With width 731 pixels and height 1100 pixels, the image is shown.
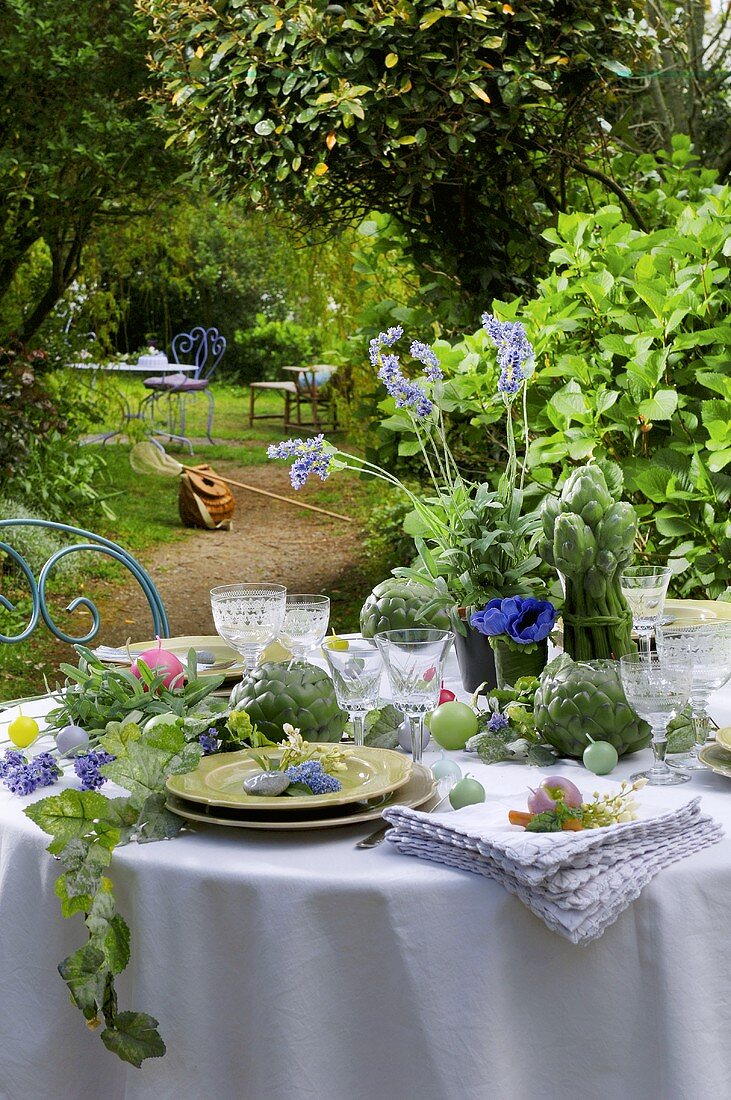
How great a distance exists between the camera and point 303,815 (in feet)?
4.04

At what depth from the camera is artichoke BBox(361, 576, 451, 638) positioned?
5.73ft

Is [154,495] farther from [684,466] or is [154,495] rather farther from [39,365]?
[684,466]

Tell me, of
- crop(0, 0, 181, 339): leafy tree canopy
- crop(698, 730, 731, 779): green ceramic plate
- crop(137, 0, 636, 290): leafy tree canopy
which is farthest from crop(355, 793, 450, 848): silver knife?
crop(0, 0, 181, 339): leafy tree canopy

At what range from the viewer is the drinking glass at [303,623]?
1.73 meters

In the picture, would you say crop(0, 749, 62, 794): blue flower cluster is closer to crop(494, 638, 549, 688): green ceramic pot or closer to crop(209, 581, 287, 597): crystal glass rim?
crop(209, 581, 287, 597): crystal glass rim

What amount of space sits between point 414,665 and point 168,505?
730cm

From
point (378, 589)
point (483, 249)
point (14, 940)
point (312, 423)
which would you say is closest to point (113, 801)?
point (14, 940)

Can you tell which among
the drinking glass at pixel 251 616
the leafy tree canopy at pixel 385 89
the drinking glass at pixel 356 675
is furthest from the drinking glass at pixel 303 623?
the leafy tree canopy at pixel 385 89

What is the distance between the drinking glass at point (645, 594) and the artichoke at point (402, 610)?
0.87 ft

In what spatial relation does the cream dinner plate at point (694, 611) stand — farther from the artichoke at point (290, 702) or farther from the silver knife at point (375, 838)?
the silver knife at point (375, 838)

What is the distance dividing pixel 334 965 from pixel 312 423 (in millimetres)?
11626

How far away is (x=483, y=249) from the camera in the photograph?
3.91 m

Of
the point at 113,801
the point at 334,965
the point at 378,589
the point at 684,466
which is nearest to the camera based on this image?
the point at 334,965

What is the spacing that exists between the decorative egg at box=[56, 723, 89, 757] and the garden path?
3.63 metres
